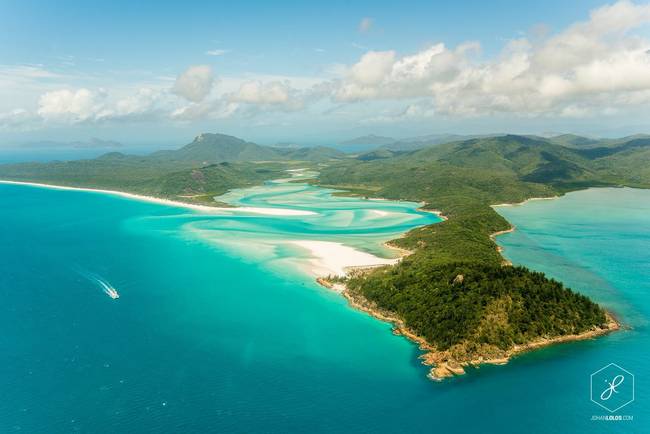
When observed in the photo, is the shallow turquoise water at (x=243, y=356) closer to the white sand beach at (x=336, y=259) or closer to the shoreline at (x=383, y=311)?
the shoreline at (x=383, y=311)

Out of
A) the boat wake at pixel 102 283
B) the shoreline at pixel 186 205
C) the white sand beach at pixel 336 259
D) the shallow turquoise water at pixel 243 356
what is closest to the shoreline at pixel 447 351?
the shallow turquoise water at pixel 243 356

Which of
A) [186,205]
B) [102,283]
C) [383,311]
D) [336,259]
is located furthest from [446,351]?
[186,205]

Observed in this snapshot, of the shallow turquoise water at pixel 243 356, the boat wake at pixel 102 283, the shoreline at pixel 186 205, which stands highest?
the shoreline at pixel 186 205

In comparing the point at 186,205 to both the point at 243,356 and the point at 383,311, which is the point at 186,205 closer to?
the point at 383,311

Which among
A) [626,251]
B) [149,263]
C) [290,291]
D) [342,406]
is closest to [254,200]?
[149,263]

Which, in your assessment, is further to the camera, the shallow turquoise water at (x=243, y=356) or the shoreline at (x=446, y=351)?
the shoreline at (x=446, y=351)

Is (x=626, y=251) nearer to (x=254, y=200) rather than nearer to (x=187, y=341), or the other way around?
(x=187, y=341)
